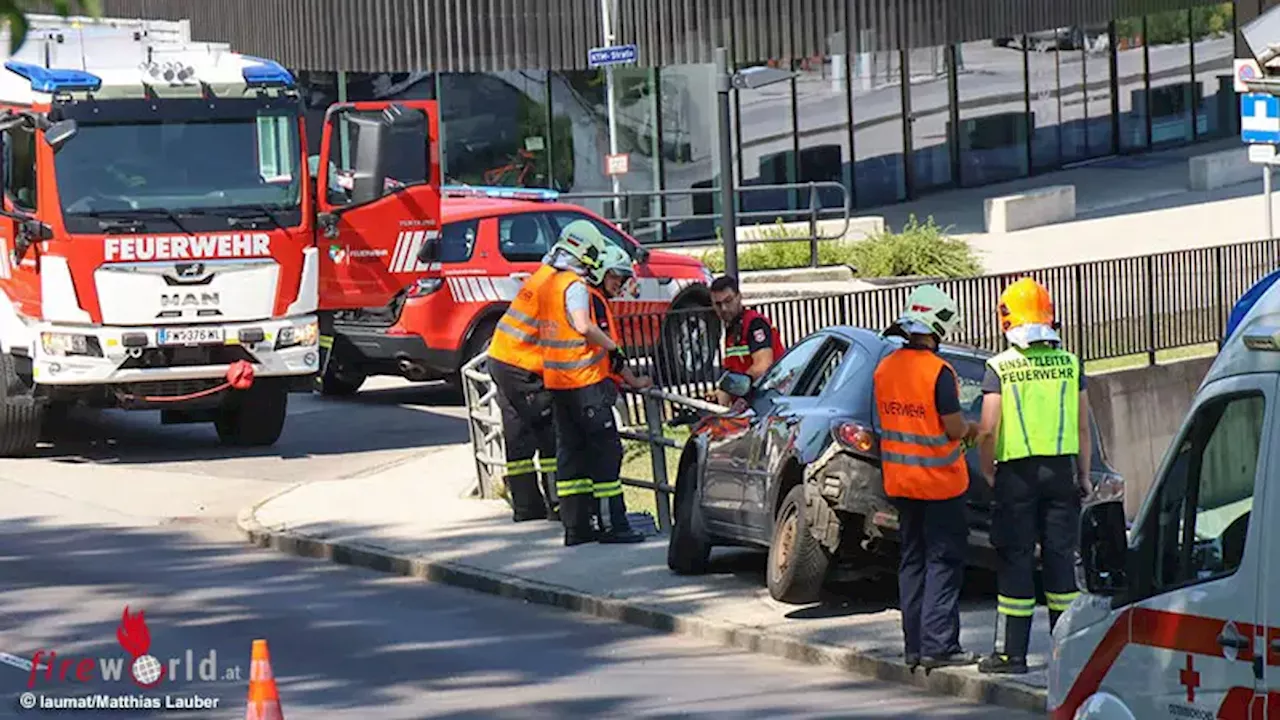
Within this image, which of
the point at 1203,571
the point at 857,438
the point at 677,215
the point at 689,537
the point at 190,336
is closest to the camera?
the point at 1203,571

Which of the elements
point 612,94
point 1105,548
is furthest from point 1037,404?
point 612,94

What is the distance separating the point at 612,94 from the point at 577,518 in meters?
20.4

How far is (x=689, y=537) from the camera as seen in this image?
13516 millimetres

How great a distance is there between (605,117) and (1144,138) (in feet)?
44.5

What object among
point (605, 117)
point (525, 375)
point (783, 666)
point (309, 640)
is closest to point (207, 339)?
point (525, 375)

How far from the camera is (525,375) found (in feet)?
48.6

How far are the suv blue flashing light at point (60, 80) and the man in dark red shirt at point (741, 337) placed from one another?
6.87 meters

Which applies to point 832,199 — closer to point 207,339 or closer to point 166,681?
point 207,339

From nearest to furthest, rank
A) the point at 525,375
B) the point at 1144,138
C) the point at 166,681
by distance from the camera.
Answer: the point at 166,681
the point at 525,375
the point at 1144,138

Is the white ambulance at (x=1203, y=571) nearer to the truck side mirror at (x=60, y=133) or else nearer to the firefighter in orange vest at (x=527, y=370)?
the firefighter in orange vest at (x=527, y=370)

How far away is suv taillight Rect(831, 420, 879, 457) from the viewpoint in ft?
37.8

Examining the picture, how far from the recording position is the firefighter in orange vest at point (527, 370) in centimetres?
1441

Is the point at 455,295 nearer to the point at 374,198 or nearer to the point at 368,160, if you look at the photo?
the point at 374,198

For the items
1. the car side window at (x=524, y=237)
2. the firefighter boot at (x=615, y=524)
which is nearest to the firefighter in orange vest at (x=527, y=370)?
the firefighter boot at (x=615, y=524)
